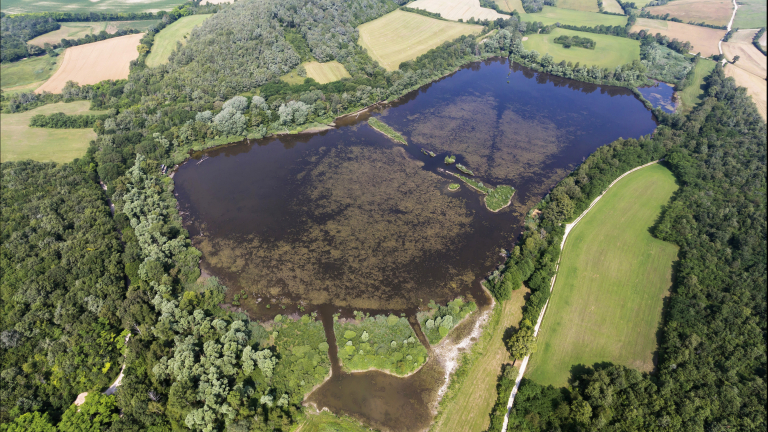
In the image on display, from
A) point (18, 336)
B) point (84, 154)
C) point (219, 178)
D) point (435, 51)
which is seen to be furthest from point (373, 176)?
point (435, 51)

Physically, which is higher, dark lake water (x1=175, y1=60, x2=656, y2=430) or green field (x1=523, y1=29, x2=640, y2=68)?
green field (x1=523, y1=29, x2=640, y2=68)

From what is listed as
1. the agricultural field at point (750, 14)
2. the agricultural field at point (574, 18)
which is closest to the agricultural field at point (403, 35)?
the agricultural field at point (574, 18)

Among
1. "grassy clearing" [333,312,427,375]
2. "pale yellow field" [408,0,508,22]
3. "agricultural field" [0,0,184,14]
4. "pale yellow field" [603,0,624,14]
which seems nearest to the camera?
"grassy clearing" [333,312,427,375]

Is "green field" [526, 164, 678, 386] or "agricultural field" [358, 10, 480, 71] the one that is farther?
"agricultural field" [358, 10, 480, 71]

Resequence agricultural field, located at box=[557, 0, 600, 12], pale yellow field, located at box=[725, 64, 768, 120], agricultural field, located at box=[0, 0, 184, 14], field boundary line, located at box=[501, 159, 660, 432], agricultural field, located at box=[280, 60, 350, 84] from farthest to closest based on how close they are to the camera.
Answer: agricultural field, located at box=[557, 0, 600, 12]
agricultural field, located at box=[0, 0, 184, 14]
agricultural field, located at box=[280, 60, 350, 84]
pale yellow field, located at box=[725, 64, 768, 120]
field boundary line, located at box=[501, 159, 660, 432]

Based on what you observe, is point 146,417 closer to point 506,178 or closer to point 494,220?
point 494,220

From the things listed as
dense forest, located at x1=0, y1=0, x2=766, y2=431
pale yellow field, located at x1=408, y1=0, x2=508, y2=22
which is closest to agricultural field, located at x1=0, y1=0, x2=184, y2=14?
dense forest, located at x1=0, y1=0, x2=766, y2=431

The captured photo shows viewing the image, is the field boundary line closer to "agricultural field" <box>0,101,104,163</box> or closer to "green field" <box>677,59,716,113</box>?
"green field" <box>677,59,716,113</box>
